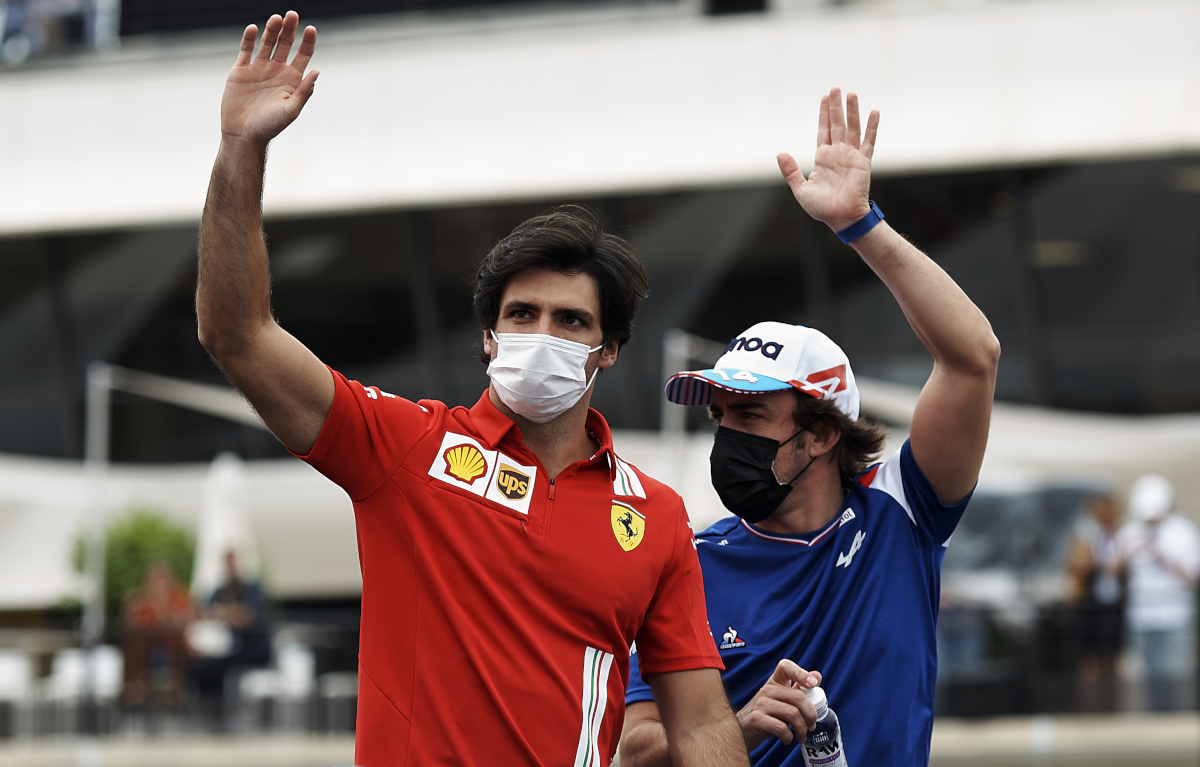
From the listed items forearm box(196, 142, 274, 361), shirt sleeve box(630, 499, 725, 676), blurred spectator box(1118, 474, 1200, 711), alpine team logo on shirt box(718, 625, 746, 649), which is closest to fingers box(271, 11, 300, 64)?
forearm box(196, 142, 274, 361)

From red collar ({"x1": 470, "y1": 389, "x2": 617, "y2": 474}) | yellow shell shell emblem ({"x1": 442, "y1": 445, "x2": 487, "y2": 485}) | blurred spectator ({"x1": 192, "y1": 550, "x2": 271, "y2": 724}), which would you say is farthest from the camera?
blurred spectator ({"x1": 192, "y1": 550, "x2": 271, "y2": 724})

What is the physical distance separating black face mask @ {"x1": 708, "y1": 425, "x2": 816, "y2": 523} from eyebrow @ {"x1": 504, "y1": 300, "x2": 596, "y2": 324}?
60 centimetres

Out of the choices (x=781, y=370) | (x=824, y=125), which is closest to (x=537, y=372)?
(x=781, y=370)

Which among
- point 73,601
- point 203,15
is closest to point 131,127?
point 203,15

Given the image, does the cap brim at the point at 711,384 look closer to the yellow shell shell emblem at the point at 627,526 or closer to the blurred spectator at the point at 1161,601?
the yellow shell shell emblem at the point at 627,526

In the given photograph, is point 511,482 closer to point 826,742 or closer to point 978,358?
point 826,742

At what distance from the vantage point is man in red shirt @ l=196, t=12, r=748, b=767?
9.54 ft

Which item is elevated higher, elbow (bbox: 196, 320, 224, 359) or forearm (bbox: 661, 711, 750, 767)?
elbow (bbox: 196, 320, 224, 359)

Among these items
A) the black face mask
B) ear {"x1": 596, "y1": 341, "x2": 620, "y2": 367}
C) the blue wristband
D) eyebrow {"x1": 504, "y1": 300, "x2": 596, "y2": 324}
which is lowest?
the black face mask

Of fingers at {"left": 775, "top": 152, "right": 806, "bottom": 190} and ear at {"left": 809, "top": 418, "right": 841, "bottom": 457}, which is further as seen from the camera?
ear at {"left": 809, "top": 418, "right": 841, "bottom": 457}

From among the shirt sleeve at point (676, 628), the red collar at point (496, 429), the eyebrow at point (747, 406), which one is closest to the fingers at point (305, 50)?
the red collar at point (496, 429)

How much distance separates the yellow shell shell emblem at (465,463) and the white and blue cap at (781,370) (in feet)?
2.58

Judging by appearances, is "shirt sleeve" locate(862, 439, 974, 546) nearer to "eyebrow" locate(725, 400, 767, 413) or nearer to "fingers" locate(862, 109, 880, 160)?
"eyebrow" locate(725, 400, 767, 413)

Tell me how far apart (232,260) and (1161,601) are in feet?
31.9
